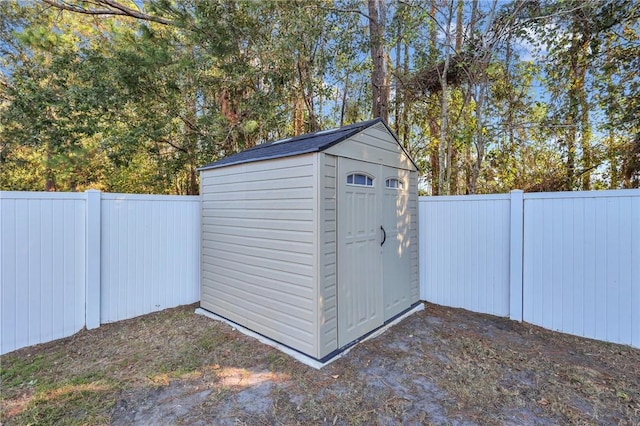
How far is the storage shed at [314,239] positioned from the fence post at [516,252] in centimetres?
116

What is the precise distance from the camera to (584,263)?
3.07m

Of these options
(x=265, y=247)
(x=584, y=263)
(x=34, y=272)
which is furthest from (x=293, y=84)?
(x=584, y=263)

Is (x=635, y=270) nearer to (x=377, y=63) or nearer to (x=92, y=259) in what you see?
(x=377, y=63)

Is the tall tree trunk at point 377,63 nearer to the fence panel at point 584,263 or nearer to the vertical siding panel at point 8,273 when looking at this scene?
the fence panel at point 584,263

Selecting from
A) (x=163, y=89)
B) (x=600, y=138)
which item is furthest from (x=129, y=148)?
(x=600, y=138)

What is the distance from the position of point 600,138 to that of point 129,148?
8.43m

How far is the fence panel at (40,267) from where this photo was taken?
274cm

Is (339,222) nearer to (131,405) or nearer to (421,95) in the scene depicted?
(131,405)

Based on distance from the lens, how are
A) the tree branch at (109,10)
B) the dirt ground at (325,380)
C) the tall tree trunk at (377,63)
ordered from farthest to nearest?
the tree branch at (109,10), the tall tree trunk at (377,63), the dirt ground at (325,380)

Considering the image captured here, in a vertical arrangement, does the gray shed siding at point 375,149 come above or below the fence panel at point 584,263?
above

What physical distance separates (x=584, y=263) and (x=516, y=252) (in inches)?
23.7

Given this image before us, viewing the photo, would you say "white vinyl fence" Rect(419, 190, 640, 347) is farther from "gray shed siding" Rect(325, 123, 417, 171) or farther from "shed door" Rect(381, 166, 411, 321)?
"gray shed siding" Rect(325, 123, 417, 171)

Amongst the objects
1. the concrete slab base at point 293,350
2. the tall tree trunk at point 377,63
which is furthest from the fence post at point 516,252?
the tall tree trunk at point 377,63

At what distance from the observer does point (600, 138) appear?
4840mm
